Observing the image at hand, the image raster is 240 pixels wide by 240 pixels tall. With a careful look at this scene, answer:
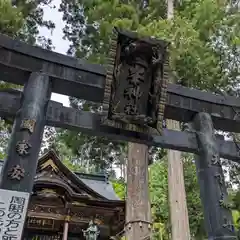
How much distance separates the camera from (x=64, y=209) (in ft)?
27.4

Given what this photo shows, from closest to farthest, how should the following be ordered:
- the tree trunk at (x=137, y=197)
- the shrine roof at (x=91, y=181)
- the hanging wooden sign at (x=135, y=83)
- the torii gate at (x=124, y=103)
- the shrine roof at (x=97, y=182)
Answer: the torii gate at (x=124, y=103) < the hanging wooden sign at (x=135, y=83) < the tree trunk at (x=137, y=197) < the shrine roof at (x=91, y=181) < the shrine roof at (x=97, y=182)

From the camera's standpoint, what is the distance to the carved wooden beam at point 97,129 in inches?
164

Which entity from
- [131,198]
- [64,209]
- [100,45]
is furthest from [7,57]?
[100,45]

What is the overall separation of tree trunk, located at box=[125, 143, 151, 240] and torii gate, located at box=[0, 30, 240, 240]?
94.7 inches

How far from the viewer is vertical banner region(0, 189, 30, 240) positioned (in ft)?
10.2

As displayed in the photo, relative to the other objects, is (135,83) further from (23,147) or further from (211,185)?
(23,147)

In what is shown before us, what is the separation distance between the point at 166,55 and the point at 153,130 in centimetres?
105

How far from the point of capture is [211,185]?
418 cm

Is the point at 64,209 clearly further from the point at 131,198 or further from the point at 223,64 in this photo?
the point at 223,64

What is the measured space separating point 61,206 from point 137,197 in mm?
2487

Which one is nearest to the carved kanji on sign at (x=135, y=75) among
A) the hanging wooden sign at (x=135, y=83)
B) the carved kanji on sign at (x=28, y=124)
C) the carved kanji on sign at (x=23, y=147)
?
the hanging wooden sign at (x=135, y=83)

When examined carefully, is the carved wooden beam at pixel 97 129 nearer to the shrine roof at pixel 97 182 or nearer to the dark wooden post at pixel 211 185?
the dark wooden post at pixel 211 185

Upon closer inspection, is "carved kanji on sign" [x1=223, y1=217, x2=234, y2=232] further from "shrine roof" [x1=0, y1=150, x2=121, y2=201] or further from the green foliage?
the green foliage

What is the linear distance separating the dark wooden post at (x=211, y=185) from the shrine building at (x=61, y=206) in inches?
167
